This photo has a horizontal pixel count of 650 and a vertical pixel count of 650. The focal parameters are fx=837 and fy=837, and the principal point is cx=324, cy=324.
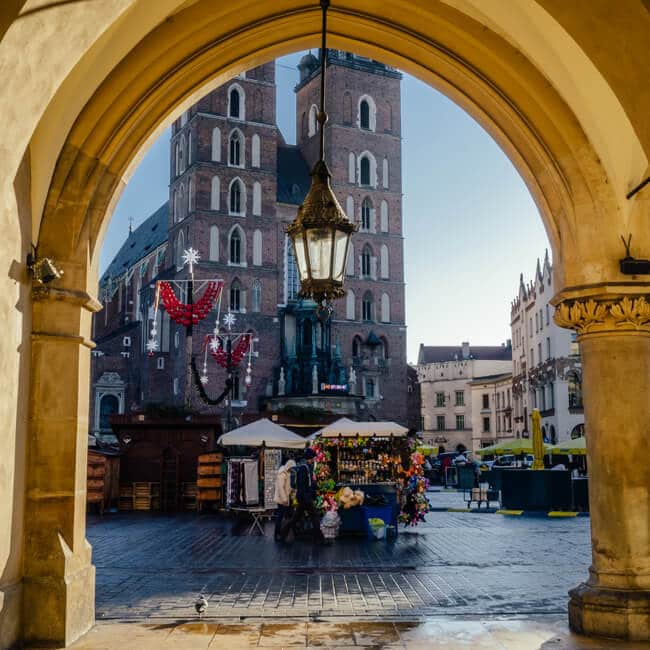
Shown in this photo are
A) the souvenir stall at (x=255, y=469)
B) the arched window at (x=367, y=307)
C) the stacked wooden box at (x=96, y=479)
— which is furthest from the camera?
the arched window at (x=367, y=307)

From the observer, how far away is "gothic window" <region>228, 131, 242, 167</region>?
53.0 metres

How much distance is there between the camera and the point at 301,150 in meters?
64.9

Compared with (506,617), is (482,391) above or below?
above

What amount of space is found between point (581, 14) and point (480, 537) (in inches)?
434

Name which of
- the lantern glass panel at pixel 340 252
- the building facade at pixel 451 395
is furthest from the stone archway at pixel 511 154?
the building facade at pixel 451 395

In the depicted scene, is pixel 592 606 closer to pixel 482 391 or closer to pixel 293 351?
pixel 293 351

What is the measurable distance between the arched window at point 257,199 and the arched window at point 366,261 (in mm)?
8341

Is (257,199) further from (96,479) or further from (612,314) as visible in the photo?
(612,314)

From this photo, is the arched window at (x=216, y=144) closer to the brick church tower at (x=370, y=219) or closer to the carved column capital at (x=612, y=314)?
the brick church tower at (x=370, y=219)

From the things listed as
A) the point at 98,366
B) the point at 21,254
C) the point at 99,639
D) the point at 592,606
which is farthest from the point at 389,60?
the point at 98,366

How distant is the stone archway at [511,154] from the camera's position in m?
6.54

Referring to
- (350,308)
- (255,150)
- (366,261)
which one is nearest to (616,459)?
(255,150)

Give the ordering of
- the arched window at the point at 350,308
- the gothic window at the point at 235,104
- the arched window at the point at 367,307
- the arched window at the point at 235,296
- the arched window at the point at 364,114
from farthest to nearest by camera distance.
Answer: the arched window at the point at 364,114 → the arched window at the point at 367,307 → the arched window at the point at 350,308 → the gothic window at the point at 235,104 → the arched window at the point at 235,296

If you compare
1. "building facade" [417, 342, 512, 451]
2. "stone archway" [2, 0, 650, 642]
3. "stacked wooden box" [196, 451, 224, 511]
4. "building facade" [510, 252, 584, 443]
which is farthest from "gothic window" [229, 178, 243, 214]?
"stone archway" [2, 0, 650, 642]
